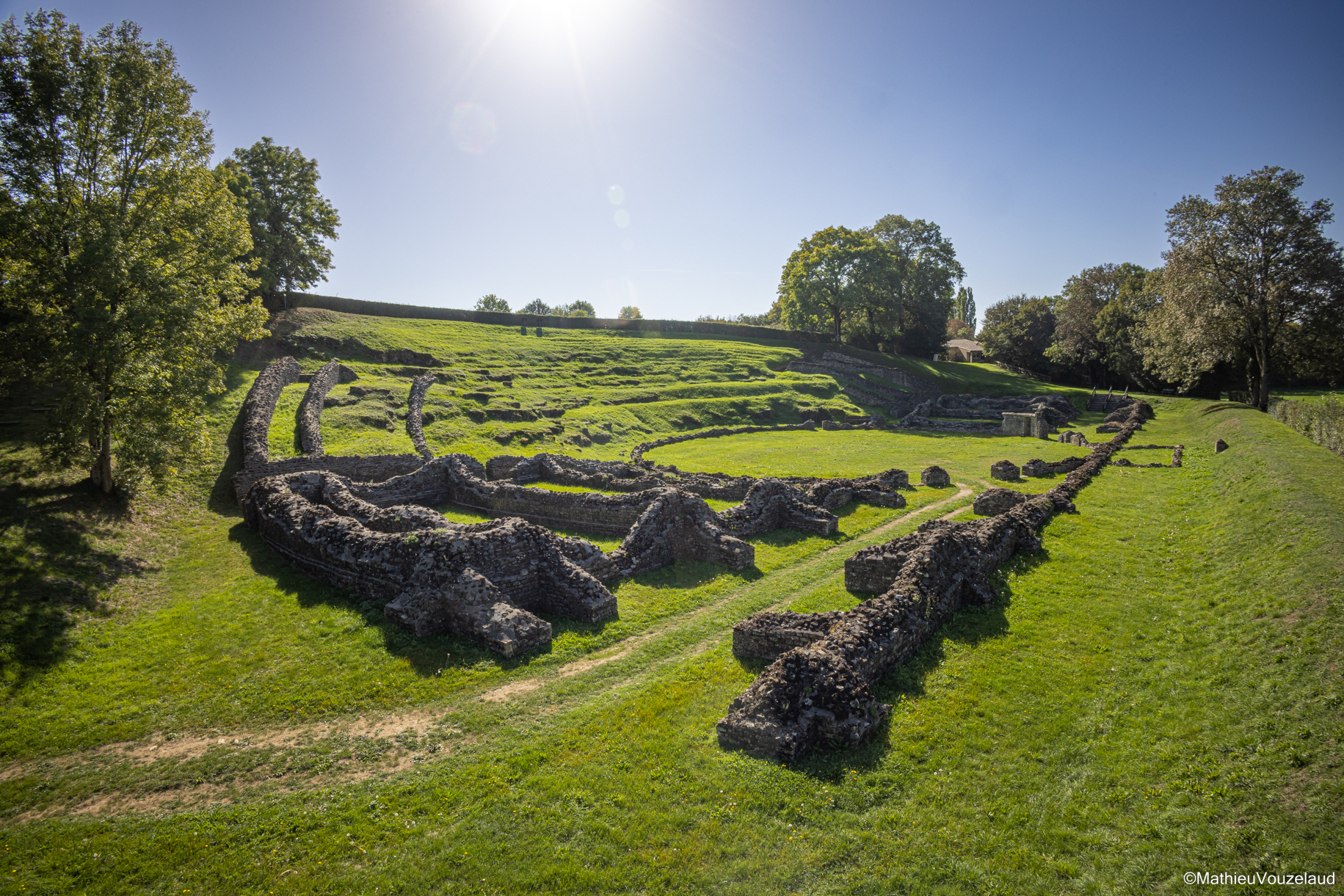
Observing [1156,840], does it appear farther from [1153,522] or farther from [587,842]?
[1153,522]

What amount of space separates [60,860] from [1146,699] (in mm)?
16701

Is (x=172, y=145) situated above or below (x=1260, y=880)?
above

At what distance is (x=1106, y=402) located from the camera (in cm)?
6450

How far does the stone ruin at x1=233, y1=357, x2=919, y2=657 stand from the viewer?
14.3 metres

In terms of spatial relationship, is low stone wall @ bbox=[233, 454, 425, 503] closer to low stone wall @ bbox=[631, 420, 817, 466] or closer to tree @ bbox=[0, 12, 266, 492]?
tree @ bbox=[0, 12, 266, 492]

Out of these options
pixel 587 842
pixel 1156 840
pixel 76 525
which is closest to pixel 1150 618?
pixel 1156 840

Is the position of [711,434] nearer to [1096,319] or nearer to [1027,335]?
[1096,319]

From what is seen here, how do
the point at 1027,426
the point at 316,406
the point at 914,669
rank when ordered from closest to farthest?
the point at 914,669
the point at 316,406
the point at 1027,426

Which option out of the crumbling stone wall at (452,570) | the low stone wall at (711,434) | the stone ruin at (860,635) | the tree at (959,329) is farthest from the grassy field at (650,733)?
the tree at (959,329)

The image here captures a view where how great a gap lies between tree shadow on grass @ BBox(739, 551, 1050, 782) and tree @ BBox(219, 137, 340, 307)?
5671cm

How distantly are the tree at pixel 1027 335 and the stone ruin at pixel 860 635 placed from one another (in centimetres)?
8193

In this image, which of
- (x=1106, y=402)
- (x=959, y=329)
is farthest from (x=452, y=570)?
(x=959, y=329)

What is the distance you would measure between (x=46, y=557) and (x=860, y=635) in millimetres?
21534

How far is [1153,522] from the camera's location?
22547 millimetres
